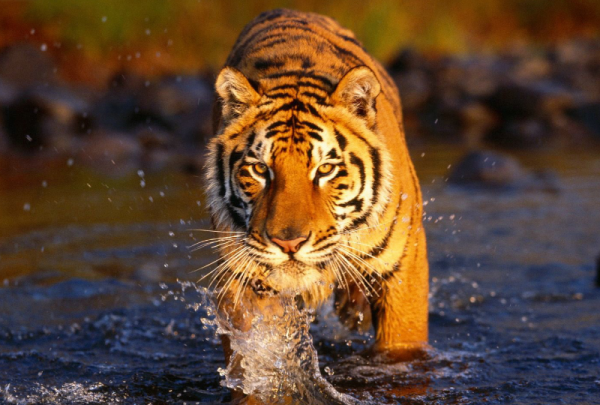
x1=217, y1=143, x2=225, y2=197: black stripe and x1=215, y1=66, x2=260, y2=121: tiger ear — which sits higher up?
x1=215, y1=66, x2=260, y2=121: tiger ear

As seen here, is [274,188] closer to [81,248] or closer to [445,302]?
[445,302]

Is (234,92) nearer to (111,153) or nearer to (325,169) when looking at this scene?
(325,169)

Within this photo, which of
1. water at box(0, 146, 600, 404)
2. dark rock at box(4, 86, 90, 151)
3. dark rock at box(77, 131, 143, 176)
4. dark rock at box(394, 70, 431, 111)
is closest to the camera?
water at box(0, 146, 600, 404)

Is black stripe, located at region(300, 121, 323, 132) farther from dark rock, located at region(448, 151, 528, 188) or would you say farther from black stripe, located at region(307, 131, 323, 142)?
dark rock, located at region(448, 151, 528, 188)

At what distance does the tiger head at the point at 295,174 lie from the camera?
9.37ft

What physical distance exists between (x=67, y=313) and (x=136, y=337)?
569mm

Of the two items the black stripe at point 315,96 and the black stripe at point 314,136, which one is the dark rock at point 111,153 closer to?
the black stripe at point 315,96

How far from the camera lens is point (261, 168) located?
9.73ft

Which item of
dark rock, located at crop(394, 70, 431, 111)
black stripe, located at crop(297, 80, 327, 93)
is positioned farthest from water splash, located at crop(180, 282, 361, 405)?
dark rock, located at crop(394, 70, 431, 111)

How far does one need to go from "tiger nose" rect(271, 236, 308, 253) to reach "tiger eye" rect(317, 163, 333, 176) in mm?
274

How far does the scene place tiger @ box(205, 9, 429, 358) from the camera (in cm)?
289

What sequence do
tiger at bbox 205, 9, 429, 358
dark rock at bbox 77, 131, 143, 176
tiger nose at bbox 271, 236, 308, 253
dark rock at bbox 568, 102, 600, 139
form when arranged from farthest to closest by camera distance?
dark rock at bbox 568, 102, 600, 139 < dark rock at bbox 77, 131, 143, 176 < tiger at bbox 205, 9, 429, 358 < tiger nose at bbox 271, 236, 308, 253

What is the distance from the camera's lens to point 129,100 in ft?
39.4

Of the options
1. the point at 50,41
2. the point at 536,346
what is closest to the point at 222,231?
the point at 536,346
